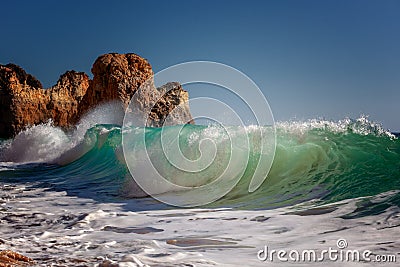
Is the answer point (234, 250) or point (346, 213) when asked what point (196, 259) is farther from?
point (346, 213)

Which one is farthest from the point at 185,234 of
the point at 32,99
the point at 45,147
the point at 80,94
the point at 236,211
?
the point at 80,94

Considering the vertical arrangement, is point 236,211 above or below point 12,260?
above

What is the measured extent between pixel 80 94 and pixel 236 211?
42.4 metres

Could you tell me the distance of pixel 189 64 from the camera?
8.66 meters

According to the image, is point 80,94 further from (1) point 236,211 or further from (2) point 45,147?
(1) point 236,211

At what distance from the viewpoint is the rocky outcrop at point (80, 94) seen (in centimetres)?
2689

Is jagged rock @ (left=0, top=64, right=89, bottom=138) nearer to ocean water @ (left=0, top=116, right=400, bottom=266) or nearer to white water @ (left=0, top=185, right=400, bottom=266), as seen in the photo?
ocean water @ (left=0, top=116, right=400, bottom=266)

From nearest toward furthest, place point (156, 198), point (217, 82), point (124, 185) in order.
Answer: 1. point (156, 198)
2. point (217, 82)
3. point (124, 185)

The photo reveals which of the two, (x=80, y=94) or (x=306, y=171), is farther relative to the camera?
(x=80, y=94)

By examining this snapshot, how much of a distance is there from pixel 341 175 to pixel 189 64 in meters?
3.97

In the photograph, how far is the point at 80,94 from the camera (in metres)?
45.1

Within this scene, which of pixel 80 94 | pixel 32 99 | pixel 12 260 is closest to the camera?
pixel 12 260

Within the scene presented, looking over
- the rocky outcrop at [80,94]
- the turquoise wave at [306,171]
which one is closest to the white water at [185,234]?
the turquoise wave at [306,171]

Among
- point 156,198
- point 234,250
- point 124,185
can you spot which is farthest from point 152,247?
point 124,185
